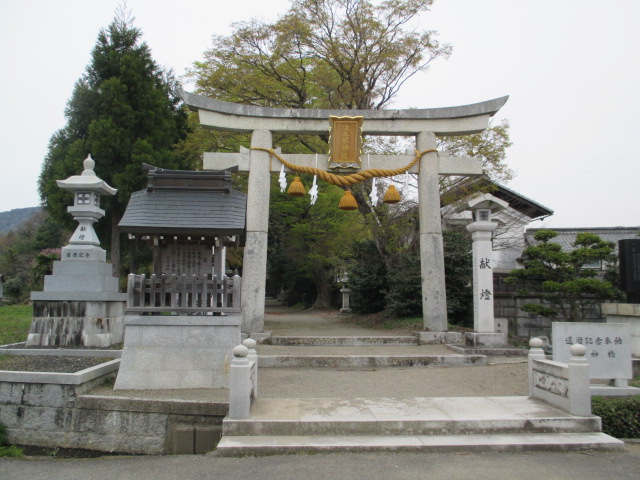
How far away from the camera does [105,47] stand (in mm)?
19234

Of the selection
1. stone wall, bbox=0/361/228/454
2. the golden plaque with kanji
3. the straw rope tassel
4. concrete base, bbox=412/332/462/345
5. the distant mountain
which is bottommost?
stone wall, bbox=0/361/228/454

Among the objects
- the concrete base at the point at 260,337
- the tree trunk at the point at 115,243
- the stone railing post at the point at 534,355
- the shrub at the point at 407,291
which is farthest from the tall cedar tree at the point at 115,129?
the stone railing post at the point at 534,355

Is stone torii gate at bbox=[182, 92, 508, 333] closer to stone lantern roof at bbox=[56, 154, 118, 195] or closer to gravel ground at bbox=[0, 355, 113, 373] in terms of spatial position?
stone lantern roof at bbox=[56, 154, 118, 195]

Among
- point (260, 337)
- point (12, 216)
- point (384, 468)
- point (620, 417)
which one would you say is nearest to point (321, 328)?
point (260, 337)

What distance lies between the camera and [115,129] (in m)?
17.6

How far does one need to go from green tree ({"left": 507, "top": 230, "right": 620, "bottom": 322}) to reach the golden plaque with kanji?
238 inches

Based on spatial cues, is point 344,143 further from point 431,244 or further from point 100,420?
point 100,420

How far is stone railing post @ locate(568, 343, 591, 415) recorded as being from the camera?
584 cm

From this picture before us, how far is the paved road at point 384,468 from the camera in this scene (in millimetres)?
4598

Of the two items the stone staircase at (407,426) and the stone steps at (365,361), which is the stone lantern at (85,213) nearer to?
the stone steps at (365,361)

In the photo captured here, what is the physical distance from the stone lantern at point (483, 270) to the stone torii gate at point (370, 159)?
101 centimetres

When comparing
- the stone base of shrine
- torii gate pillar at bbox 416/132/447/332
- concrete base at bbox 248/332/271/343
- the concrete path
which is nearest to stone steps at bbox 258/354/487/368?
concrete base at bbox 248/332/271/343

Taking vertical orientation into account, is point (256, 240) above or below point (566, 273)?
above

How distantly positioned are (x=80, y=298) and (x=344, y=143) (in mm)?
7551
